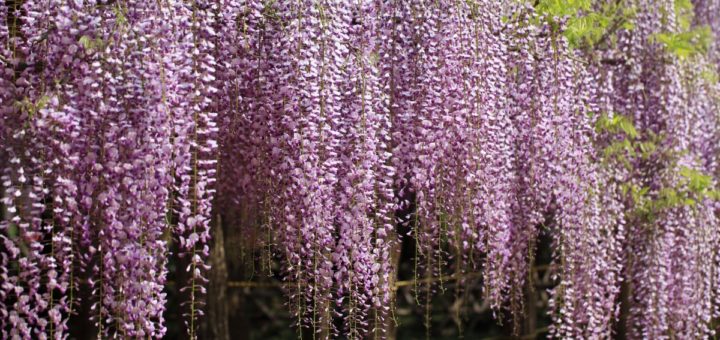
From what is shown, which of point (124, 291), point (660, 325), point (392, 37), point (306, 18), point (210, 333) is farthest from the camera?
point (660, 325)

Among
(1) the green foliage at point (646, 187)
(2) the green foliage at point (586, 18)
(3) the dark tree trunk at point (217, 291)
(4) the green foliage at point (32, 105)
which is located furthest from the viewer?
(1) the green foliage at point (646, 187)

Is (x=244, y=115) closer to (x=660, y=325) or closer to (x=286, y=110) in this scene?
(x=286, y=110)

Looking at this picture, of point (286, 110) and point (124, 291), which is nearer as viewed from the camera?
point (124, 291)

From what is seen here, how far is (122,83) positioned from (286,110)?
733mm

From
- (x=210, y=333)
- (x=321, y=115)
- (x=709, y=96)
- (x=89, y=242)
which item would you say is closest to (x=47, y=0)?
(x=89, y=242)

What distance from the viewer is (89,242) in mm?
3514

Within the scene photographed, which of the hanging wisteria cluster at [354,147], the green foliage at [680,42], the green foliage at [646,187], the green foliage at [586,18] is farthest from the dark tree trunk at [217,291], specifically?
the green foliage at [680,42]

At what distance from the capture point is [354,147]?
4.15m

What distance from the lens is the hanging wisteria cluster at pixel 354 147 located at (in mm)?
3438

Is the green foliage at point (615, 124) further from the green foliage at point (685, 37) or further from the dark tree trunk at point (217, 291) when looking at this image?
the dark tree trunk at point (217, 291)

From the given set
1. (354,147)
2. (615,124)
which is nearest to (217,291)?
(354,147)

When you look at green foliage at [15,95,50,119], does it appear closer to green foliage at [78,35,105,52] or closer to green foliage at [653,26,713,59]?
green foliage at [78,35,105,52]

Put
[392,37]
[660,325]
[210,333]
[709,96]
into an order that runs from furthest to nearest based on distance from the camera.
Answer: [709,96] < [660,325] < [210,333] < [392,37]

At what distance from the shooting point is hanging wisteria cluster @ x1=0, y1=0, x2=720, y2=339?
11.3 ft
